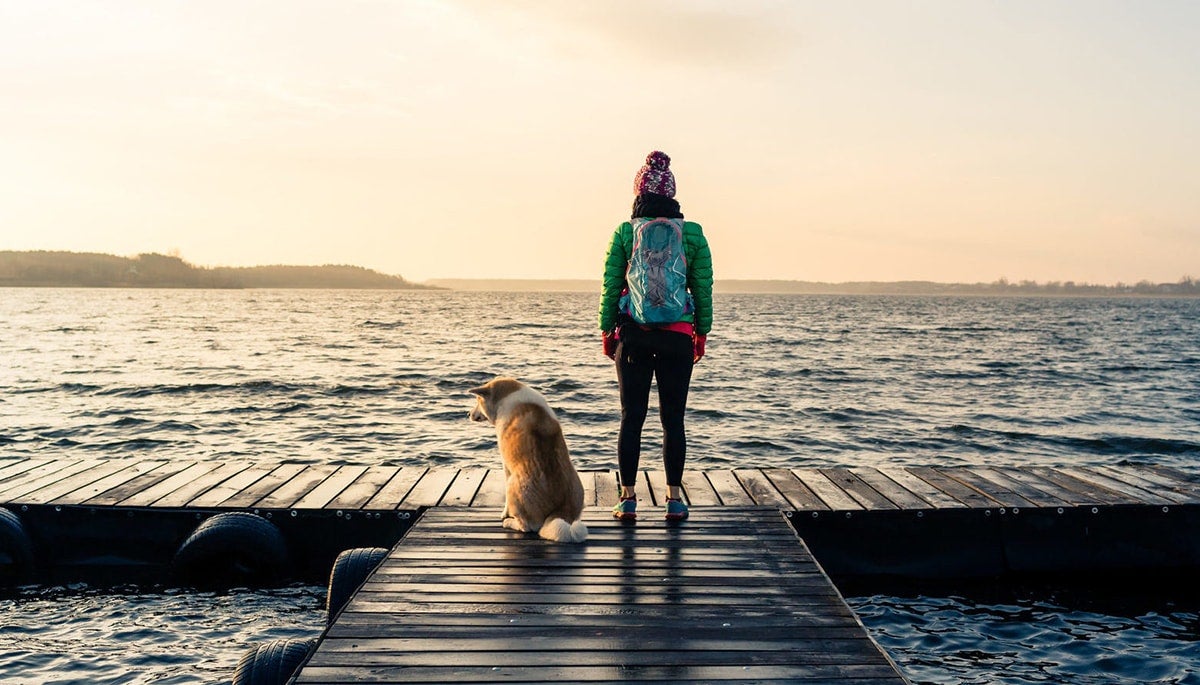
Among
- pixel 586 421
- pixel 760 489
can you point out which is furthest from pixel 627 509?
pixel 586 421

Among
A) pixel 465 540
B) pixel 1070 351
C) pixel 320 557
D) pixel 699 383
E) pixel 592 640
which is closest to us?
pixel 592 640

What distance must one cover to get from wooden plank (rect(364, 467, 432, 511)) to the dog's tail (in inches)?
94.4

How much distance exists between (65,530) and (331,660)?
5.73 metres

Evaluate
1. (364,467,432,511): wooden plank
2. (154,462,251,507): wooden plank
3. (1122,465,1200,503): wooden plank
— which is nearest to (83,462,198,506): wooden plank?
(154,462,251,507): wooden plank

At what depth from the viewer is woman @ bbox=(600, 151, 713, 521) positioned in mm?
6477

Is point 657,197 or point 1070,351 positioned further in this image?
point 1070,351

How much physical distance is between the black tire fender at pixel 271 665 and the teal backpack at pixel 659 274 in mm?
3259

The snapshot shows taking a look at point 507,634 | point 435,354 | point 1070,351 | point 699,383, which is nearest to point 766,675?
point 507,634

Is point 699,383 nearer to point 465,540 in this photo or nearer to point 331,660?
point 465,540

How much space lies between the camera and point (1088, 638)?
7785mm

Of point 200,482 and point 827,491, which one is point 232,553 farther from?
point 827,491

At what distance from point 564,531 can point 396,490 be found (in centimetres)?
319

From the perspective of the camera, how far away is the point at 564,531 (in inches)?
253

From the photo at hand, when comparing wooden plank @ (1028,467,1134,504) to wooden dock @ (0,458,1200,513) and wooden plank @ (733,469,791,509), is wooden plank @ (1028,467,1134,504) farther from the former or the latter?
wooden plank @ (733,469,791,509)
